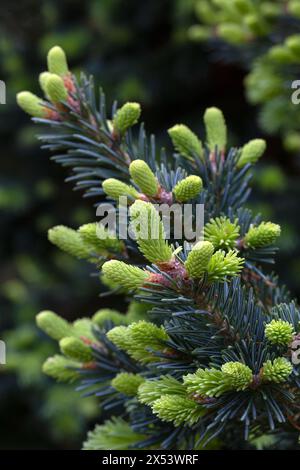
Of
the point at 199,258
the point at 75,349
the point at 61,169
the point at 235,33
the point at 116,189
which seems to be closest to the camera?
the point at 199,258

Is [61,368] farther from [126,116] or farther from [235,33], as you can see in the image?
[235,33]

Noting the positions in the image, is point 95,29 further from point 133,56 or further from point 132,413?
point 132,413

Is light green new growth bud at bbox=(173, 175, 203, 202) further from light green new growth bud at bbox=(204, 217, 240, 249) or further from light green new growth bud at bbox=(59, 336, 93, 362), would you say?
light green new growth bud at bbox=(59, 336, 93, 362)

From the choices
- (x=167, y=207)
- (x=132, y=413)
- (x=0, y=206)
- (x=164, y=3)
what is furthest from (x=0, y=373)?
(x=167, y=207)

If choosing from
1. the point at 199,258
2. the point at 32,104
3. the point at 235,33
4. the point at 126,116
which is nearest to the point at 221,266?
the point at 199,258

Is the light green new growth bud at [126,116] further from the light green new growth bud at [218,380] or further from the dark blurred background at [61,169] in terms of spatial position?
the dark blurred background at [61,169]
